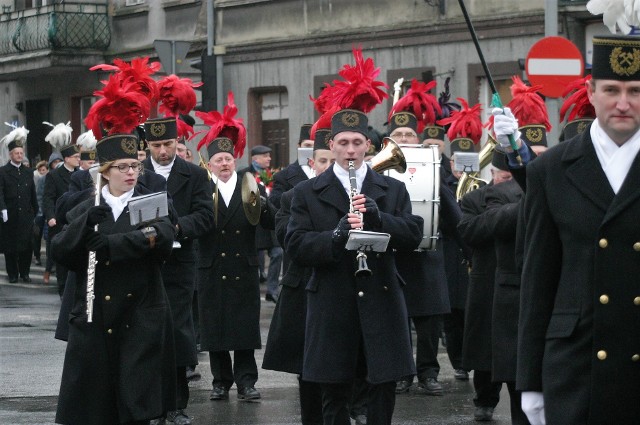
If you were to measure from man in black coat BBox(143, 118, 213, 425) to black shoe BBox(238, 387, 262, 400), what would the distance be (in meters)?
1.02

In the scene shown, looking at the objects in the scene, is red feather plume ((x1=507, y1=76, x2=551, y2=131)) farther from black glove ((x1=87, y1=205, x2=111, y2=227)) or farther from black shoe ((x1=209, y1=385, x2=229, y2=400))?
black shoe ((x1=209, y1=385, x2=229, y2=400))

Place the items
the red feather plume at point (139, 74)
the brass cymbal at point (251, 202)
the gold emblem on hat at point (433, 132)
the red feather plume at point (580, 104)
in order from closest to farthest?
the red feather plume at point (580, 104), the red feather plume at point (139, 74), the brass cymbal at point (251, 202), the gold emblem on hat at point (433, 132)

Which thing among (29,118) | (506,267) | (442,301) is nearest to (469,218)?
(506,267)

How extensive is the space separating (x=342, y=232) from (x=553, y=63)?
25.6 ft

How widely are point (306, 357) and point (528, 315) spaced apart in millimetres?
3429

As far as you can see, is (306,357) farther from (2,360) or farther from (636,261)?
(2,360)

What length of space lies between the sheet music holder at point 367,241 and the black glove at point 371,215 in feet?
0.49

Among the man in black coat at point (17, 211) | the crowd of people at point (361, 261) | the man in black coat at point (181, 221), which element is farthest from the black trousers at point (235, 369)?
the man in black coat at point (17, 211)

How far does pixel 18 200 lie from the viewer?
2589cm

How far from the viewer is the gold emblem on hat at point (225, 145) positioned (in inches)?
500

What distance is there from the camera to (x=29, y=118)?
41562mm

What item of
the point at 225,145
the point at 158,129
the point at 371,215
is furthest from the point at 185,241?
the point at 371,215

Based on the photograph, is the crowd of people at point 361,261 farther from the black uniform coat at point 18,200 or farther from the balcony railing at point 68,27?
the balcony railing at point 68,27

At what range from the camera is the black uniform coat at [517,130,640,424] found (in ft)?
17.8
